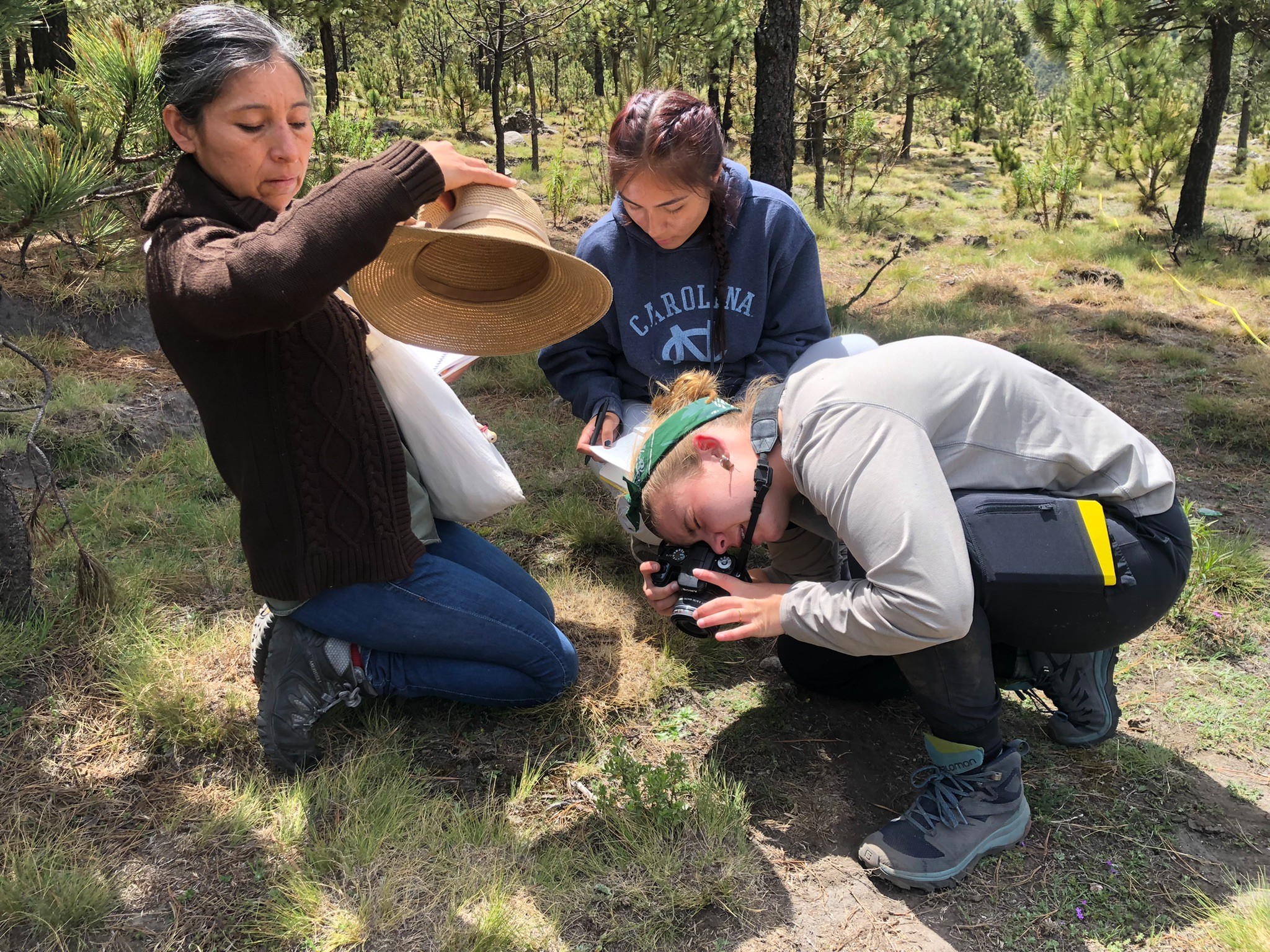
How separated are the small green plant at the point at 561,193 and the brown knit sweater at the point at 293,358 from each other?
574 centimetres

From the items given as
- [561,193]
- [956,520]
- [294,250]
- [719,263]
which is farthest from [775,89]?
[294,250]

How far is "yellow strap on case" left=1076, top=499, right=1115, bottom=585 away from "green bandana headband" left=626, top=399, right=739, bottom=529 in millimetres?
651

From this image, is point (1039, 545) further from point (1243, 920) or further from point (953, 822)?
point (1243, 920)

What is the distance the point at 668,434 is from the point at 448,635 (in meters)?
0.66

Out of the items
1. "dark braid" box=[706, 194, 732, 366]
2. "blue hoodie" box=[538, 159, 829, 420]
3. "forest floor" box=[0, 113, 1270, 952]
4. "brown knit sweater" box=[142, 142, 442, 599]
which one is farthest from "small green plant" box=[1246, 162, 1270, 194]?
"brown knit sweater" box=[142, 142, 442, 599]

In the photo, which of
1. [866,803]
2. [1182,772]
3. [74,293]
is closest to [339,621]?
[866,803]

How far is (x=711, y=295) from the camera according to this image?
8.29ft

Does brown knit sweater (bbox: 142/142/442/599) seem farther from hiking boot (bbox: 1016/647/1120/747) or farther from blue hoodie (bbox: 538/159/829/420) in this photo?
hiking boot (bbox: 1016/647/1120/747)

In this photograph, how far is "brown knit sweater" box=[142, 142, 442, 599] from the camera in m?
1.34

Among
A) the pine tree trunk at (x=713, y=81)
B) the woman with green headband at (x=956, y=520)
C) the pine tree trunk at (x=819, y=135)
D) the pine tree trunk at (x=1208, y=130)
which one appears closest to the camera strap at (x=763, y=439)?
the woman with green headband at (x=956, y=520)

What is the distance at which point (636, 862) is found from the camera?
1646mm

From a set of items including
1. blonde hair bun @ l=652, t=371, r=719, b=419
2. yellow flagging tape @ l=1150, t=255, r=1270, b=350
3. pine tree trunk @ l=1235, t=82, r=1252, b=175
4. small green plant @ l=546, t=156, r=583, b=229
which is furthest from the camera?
pine tree trunk @ l=1235, t=82, r=1252, b=175

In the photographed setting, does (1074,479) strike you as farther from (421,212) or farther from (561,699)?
(421,212)

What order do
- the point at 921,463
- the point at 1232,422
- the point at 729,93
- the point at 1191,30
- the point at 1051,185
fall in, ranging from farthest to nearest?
the point at 729,93 → the point at 1051,185 → the point at 1191,30 → the point at 1232,422 → the point at 921,463
